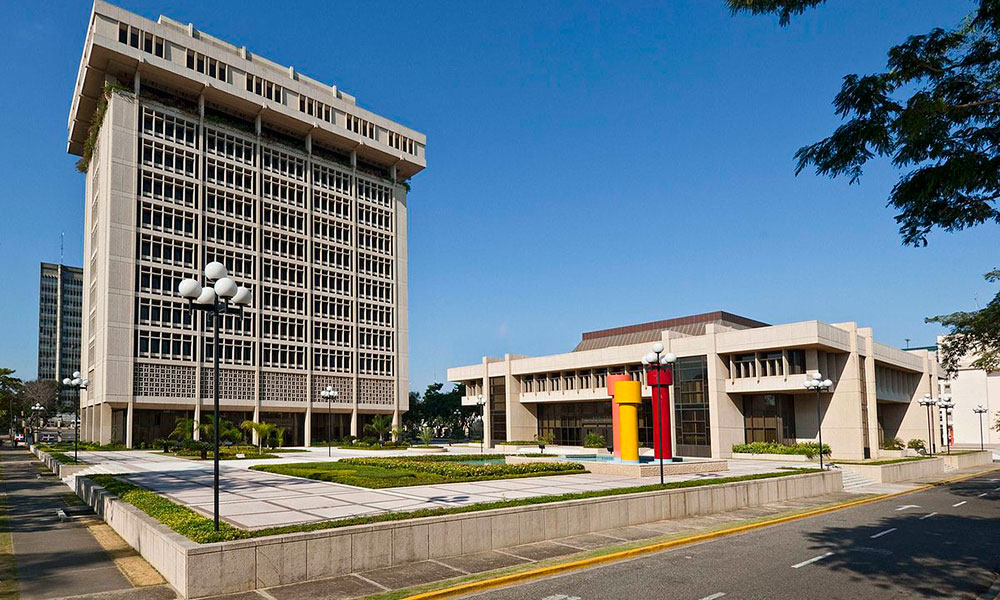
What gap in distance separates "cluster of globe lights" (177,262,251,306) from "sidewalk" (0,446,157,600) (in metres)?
5.65

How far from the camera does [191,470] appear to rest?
34.7 m

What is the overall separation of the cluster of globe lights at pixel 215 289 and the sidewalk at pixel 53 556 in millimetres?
5650

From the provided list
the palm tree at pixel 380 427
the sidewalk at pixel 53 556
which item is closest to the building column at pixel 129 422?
the palm tree at pixel 380 427

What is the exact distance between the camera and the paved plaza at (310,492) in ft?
60.4

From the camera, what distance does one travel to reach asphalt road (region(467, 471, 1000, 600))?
12.6 meters

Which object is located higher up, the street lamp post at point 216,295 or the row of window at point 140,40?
the row of window at point 140,40

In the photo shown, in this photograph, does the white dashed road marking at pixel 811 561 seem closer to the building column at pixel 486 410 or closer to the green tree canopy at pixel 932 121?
the green tree canopy at pixel 932 121

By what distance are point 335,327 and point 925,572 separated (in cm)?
6958

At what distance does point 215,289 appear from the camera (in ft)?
46.6

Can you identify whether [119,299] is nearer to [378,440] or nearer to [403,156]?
[378,440]

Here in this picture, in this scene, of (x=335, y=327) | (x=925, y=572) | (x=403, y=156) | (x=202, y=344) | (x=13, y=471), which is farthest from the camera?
(x=403, y=156)

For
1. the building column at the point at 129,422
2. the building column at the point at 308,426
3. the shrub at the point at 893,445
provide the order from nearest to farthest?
the shrub at the point at 893,445 → the building column at the point at 129,422 → the building column at the point at 308,426

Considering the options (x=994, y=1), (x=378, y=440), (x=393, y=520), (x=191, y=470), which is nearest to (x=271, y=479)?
(x=191, y=470)

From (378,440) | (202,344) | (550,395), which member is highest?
(202,344)
